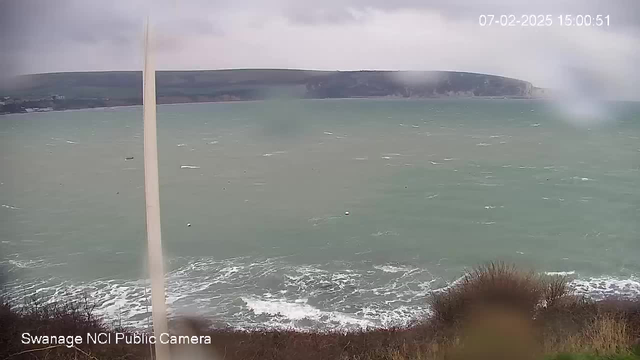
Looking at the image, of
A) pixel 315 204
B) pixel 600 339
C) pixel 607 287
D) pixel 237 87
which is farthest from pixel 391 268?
pixel 237 87

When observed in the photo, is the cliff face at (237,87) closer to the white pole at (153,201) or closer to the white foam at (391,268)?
the white pole at (153,201)

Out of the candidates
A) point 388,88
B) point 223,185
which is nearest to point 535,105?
point 388,88

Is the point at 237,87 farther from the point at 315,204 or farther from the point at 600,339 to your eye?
the point at 600,339

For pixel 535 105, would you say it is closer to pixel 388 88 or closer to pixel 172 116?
pixel 388 88

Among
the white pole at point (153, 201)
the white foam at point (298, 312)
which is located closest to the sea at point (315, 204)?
the white foam at point (298, 312)

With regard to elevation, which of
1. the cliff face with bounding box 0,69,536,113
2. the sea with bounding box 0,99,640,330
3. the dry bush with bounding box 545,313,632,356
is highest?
the cliff face with bounding box 0,69,536,113

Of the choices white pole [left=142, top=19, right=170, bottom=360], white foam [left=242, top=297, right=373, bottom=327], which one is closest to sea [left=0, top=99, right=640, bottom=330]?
white foam [left=242, top=297, right=373, bottom=327]

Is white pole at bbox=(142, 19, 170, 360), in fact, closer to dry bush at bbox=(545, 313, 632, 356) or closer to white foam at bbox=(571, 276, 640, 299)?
dry bush at bbox=(545, 313, 632, 356)
